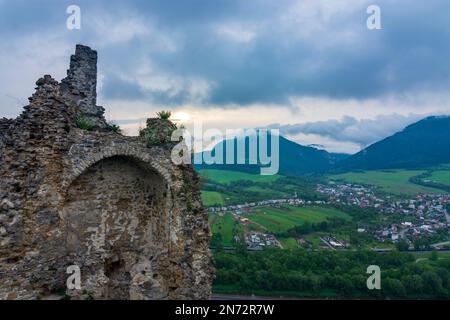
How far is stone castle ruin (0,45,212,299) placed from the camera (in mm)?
7152

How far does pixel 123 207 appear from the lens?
8953 millimetres

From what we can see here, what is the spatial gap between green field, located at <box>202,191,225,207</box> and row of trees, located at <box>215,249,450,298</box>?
31.2m

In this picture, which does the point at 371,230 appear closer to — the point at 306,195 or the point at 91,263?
the point at 306,195

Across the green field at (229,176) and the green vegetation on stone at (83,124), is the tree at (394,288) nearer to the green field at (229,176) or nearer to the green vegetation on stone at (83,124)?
the green vegetation on stone at (83,124)

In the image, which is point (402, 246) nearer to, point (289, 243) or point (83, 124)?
point (289, 243)

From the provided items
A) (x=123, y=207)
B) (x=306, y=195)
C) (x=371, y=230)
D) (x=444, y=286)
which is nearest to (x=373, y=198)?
(x=306, y=195)

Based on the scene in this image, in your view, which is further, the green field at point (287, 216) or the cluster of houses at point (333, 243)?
the green field at point (287, 216)

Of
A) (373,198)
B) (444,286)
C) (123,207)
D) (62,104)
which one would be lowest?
(444,286)

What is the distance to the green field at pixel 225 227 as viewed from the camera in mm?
68562

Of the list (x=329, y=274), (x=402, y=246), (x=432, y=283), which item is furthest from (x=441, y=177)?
(x=329, y=274)

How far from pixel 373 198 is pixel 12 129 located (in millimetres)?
116068

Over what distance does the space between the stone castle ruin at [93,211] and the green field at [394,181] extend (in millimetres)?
120561

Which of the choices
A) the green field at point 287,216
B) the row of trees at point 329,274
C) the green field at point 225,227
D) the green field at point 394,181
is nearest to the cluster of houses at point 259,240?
the green field at point 225,227

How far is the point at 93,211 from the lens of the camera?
8.52 m
